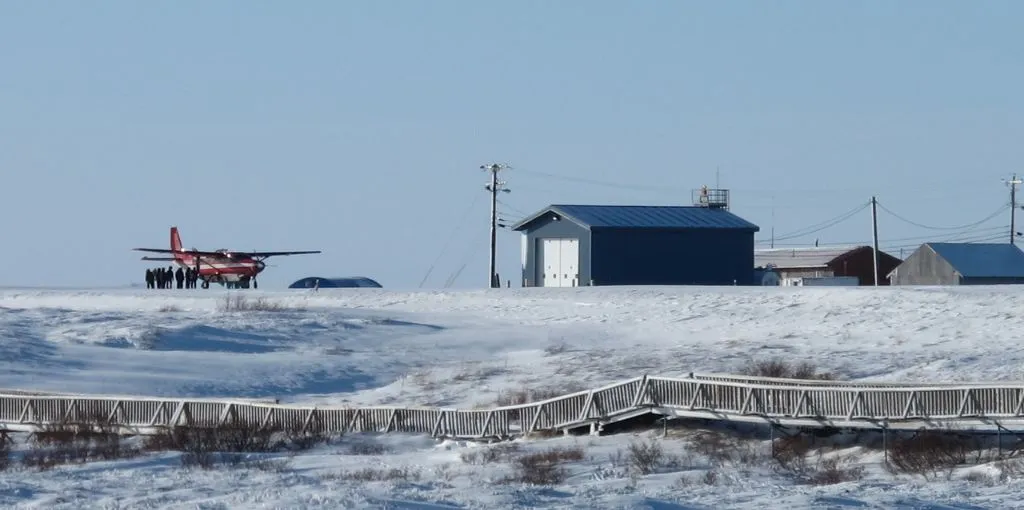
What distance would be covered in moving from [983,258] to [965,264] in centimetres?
144

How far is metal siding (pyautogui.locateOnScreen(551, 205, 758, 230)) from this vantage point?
7112 centimetres

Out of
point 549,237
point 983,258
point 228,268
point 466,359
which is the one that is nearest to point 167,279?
point 228,268

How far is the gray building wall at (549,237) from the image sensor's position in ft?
230

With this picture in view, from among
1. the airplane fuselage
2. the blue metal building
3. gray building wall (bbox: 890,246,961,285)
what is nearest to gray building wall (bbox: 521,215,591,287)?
the blue metal building

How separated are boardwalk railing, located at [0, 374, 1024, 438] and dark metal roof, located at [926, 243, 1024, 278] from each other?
55.1 m

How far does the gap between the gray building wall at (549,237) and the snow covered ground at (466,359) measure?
10548mm

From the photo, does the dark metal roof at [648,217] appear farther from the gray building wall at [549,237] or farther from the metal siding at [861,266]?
the metal siding at [861,266]

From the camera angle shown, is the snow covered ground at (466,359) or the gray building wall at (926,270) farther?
the gray building wall at (926,270)

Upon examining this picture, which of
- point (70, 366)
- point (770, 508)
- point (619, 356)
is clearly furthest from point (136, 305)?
point (770, 508)

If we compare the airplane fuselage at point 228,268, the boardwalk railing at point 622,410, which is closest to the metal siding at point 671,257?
the airplane fuselage at point 228,268


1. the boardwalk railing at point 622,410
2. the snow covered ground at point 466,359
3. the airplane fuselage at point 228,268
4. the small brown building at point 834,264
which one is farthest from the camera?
the small brown building at point 834,264

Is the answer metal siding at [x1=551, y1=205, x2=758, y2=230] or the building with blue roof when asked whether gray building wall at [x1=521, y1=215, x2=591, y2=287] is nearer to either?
metal siding at [x1=551, y1=205, x2=758, y2=230]

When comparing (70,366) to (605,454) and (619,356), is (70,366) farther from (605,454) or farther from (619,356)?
(605,454)

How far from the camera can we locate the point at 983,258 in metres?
86.5
